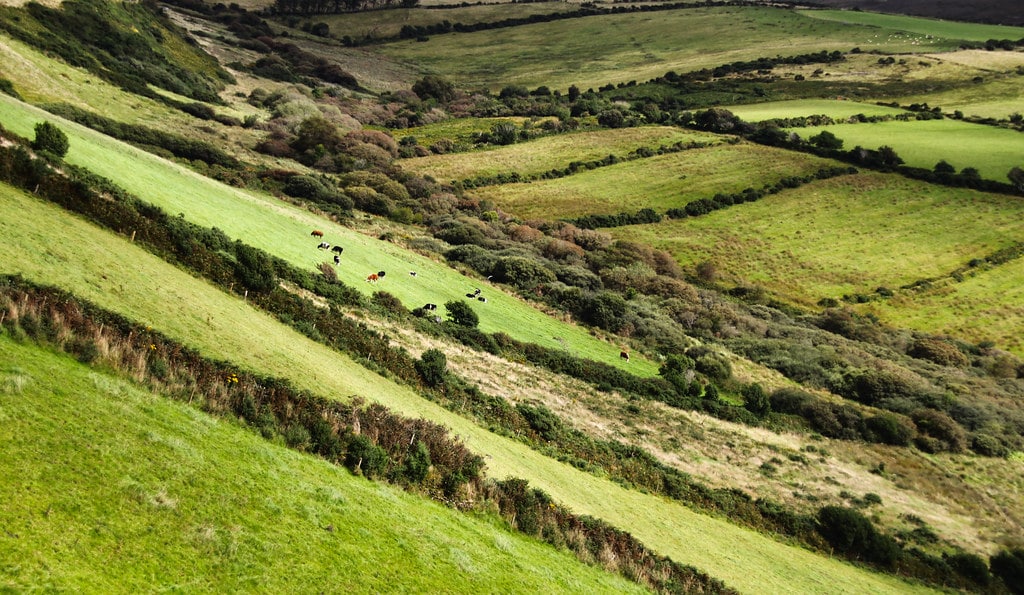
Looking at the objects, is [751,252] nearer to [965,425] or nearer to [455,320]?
[965,425]

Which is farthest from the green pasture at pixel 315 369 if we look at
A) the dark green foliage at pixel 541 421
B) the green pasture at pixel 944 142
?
the green pasture at pixel 944 142

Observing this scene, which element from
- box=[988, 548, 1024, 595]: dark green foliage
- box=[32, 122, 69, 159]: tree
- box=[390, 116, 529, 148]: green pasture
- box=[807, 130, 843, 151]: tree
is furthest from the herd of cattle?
box=[807, 130, 843, 151]: tree

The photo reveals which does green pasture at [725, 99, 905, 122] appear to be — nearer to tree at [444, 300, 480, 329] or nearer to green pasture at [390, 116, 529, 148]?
green pasture at [390, 116, 529, 148]

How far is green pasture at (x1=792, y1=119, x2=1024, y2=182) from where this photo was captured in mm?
102500

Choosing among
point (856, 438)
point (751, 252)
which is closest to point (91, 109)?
point (856, 438)

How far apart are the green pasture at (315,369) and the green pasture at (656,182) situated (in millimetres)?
69616

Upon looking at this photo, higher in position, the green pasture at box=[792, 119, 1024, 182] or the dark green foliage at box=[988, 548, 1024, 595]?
the green pasture at box=[792, 119, 1024, 182]

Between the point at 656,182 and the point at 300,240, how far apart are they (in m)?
79.6

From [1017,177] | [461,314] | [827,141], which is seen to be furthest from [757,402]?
[827,141]

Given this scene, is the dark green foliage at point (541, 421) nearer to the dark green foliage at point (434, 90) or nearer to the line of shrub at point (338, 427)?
the line of shrub at point (338, 427)

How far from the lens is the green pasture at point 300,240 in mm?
30938

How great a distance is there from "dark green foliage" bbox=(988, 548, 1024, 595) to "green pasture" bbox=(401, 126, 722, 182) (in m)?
83.1

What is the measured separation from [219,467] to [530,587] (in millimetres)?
6834

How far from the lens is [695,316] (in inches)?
2505
